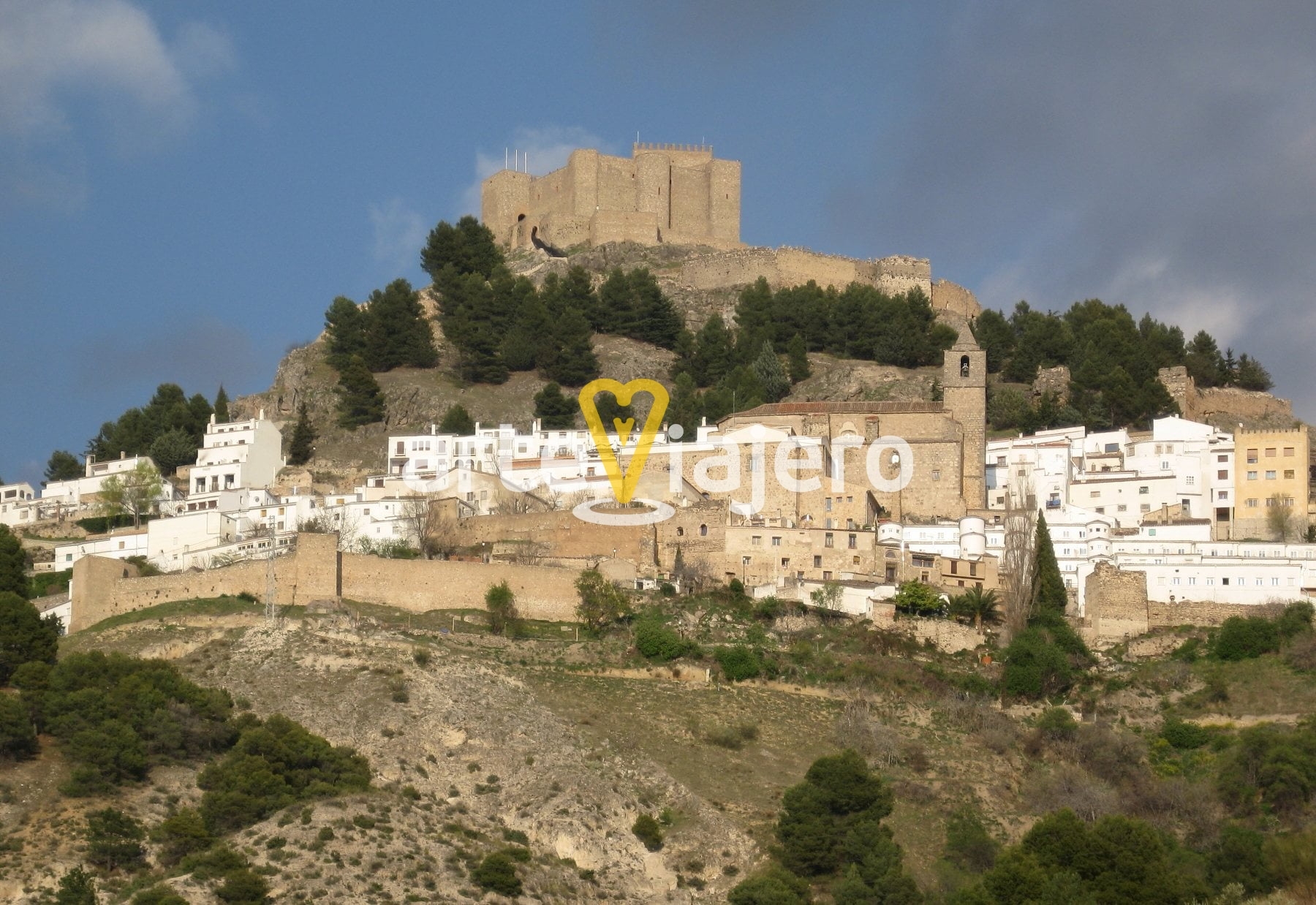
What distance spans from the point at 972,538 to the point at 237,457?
26.8 metres

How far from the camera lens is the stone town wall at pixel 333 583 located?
55719 mm

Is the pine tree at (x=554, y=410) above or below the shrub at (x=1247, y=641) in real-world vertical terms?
above

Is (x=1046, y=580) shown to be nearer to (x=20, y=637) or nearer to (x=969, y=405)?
(x=969, y=405)

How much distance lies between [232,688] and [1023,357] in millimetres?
41985

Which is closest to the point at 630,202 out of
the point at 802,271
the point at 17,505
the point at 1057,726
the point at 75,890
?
the point at 802,271

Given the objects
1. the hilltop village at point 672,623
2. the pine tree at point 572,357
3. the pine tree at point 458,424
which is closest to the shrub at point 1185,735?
the hilltop village at point 672,623

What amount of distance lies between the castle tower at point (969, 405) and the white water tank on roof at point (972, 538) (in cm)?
326

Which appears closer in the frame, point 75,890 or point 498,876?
point 75,890

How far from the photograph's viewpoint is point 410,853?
139ft

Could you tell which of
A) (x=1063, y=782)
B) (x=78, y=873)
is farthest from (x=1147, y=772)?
(x=78, y=873)

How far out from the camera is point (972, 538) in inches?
2435

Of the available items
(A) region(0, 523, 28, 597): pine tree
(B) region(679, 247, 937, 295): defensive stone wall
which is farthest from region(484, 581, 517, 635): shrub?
(B) region(679, 247, 937, 295): defensive stone wall

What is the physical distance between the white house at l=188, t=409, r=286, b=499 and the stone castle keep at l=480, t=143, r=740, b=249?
23.2 metres

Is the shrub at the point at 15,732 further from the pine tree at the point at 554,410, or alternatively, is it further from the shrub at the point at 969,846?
the pine tree at the point at 554,410
